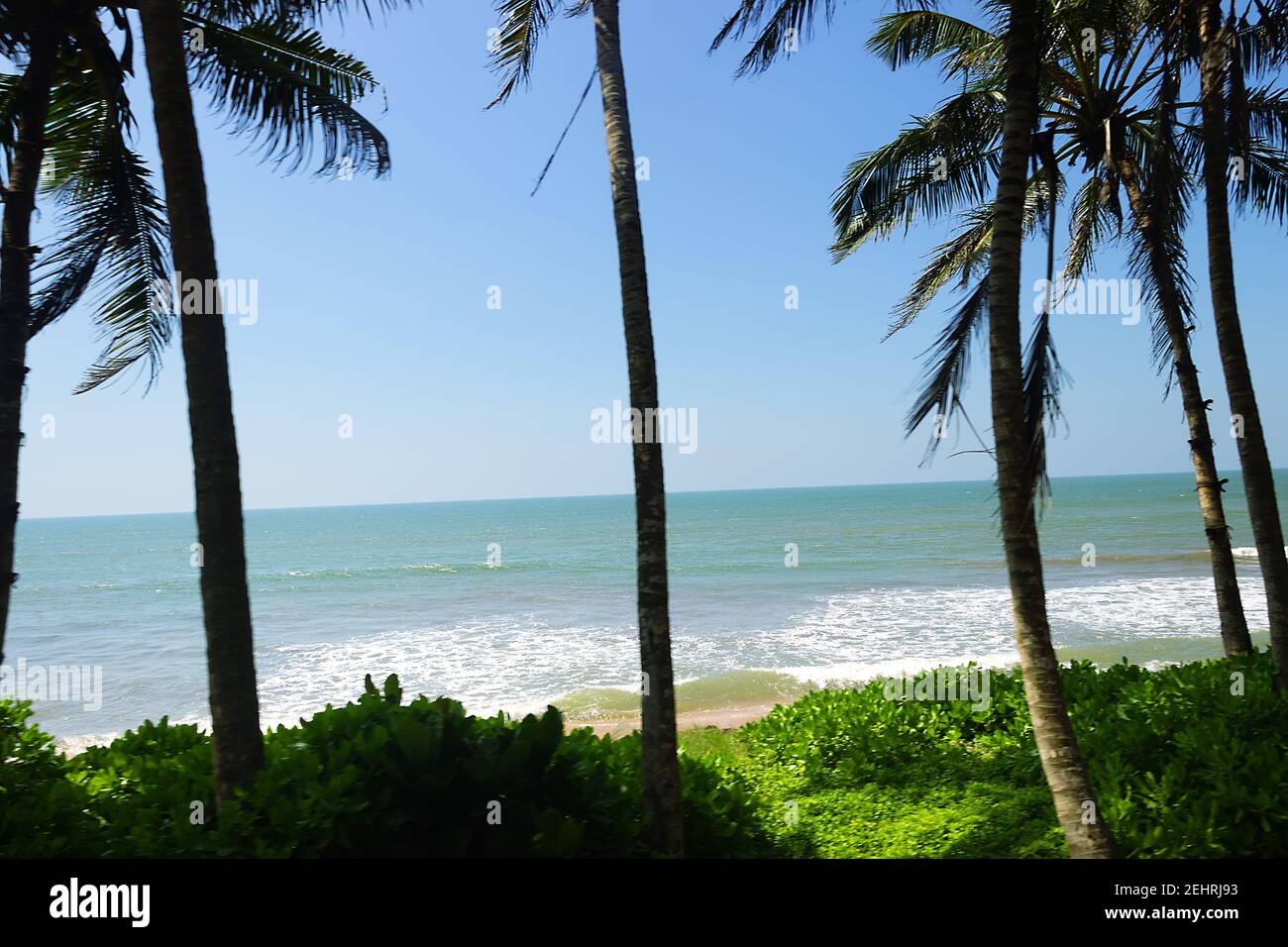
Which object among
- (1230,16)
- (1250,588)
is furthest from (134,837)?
(1250,588)

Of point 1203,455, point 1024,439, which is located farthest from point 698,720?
point 1024,439

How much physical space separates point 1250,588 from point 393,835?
1107 inches

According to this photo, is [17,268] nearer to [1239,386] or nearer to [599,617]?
[1239,386]

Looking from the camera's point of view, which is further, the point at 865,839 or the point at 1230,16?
the point at 1230,16

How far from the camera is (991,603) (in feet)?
79.6

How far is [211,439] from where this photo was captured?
395cm

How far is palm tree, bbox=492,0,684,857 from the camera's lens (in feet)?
14.7

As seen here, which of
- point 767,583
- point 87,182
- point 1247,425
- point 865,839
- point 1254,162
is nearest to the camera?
point 865,839

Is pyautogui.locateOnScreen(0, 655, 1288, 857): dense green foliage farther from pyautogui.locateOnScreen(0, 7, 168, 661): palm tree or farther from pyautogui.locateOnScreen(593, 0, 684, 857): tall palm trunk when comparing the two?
pyautogui.locateOnScreen(0, 7, 168, 661): palm tree

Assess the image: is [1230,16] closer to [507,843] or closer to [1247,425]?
[1247,425]

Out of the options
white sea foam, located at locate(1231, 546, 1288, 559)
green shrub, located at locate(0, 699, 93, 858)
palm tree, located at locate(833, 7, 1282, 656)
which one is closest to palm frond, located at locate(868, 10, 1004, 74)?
palm tree, located at locate(833, 7, 1282, 656)

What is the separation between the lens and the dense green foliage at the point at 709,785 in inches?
141

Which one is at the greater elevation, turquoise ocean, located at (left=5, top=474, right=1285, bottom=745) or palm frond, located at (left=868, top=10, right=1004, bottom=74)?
palm frond, located at (left=868, top=10, right=1004, bottom=74)

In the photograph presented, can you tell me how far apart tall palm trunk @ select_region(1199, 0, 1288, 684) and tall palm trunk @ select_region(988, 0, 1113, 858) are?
3.44m
